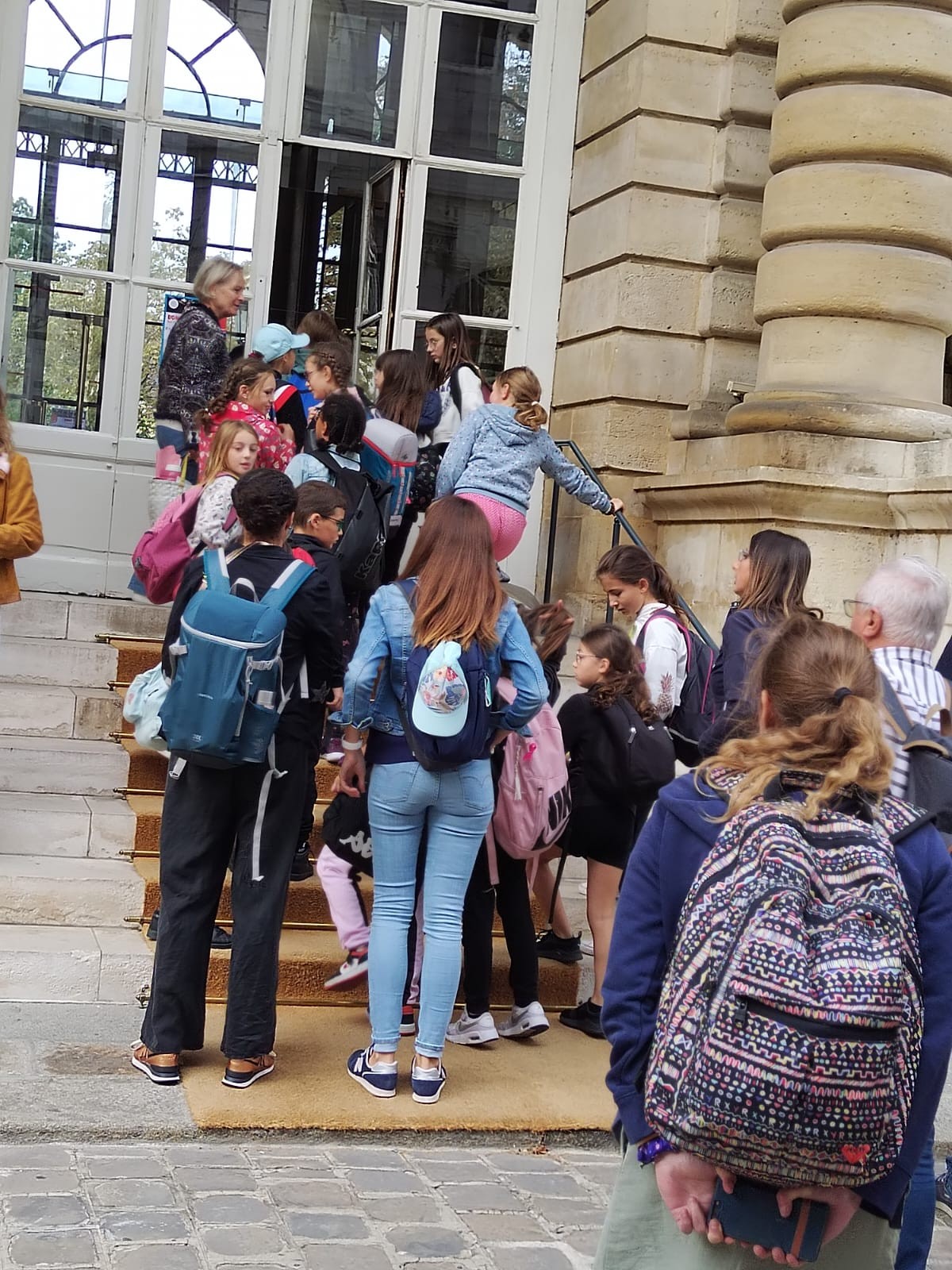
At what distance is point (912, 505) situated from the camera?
7.78 metres

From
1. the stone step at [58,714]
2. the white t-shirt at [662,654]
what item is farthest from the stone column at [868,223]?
the stone step at [58,714]

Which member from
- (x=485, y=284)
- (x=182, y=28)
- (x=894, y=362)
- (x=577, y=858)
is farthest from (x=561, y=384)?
(x=577, y=858)

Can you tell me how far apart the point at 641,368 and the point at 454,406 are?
203cm

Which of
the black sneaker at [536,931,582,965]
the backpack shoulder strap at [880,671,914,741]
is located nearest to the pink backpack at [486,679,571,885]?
the black sneaker at [536,931,582,965]

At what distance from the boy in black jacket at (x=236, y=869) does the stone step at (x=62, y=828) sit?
1.36m

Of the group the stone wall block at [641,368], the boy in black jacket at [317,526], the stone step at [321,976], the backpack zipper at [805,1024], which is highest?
the stone wall block at [641,368]

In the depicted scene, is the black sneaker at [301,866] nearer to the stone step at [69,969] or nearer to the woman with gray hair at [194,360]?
the stone step at [69,969]

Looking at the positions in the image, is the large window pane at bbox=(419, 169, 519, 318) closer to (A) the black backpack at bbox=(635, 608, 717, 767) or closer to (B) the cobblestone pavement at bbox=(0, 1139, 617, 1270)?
(A) the black backpack at bbox=(635, 608, 717, 767)

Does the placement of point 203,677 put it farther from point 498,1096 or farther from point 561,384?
point 561,384

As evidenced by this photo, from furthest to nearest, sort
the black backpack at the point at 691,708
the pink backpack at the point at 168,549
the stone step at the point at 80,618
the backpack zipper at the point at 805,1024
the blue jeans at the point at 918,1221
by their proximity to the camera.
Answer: the stone step at the point at 80,618, the pink backpack at the point at 168,549, the black backpack at the point at 691,708, the blue jeans at the point at 918,1221, the backpack zipper at the point at 805,1024

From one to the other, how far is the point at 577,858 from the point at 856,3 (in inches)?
191

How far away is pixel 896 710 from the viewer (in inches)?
132

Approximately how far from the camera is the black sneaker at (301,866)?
19.7 feet

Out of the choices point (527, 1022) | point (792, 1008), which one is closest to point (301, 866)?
point (527, 1022)
